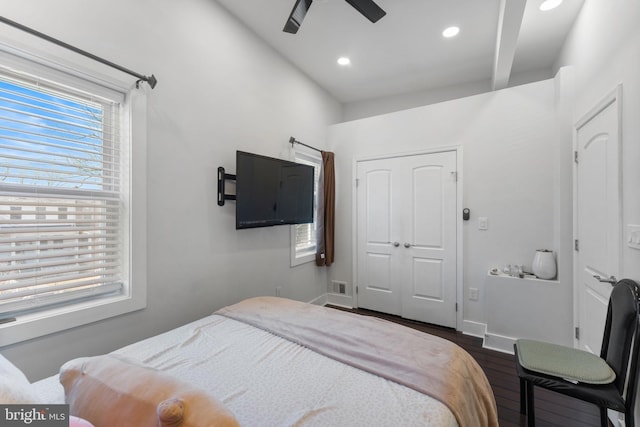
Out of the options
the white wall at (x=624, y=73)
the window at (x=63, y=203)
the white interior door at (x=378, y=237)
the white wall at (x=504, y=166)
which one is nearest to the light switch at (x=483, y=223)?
the white wall at (x=504, y=166)

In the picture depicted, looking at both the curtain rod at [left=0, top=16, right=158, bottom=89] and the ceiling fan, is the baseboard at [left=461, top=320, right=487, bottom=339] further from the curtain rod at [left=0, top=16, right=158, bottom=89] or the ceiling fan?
the curtain rod at [left=0, top=16, right=158, bottom=89]

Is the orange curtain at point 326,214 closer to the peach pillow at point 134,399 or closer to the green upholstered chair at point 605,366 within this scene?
the green upholstered chair at point 605,366

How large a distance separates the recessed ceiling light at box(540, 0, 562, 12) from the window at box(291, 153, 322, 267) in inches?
103

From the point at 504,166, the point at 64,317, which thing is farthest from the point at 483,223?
the point at 64,317

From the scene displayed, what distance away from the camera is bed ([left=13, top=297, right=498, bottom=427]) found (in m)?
0.97

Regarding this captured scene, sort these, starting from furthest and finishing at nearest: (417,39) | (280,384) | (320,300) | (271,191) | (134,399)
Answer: (320,300) → (417,39) → (271,191) → (280,384) → (134,399)

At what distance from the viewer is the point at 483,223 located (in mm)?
2961

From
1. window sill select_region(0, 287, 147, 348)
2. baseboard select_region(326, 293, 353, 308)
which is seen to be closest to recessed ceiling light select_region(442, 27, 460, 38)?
baseboard select_region(326, 293, 353, 308)

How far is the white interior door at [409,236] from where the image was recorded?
10.3 feet

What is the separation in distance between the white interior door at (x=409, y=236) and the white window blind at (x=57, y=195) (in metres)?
2.75

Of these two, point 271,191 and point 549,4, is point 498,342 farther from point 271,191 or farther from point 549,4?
point 549,4

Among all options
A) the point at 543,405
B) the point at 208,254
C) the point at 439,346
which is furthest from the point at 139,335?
the point at 543,405

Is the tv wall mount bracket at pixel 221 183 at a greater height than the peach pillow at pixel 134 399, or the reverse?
the tv wall mount bracket at pixel 221 183

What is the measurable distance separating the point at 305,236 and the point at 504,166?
2425 mm
